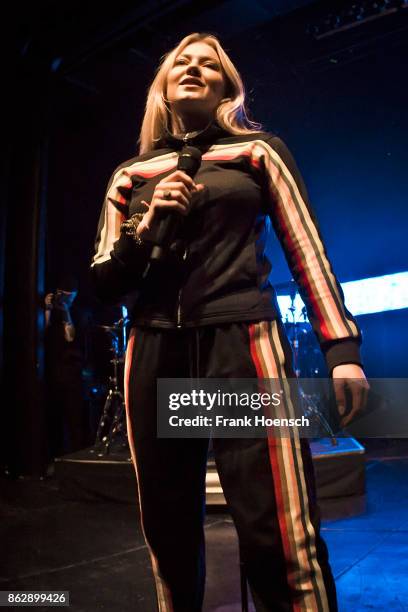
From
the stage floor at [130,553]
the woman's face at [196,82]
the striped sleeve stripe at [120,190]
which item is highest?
the woman's face at [196,82]

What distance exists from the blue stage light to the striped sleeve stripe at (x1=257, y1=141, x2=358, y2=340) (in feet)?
19.5

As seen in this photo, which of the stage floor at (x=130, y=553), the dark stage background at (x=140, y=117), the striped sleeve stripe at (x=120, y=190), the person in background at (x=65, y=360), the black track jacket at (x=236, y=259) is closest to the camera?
the black track jacket at (x=236, y=259)

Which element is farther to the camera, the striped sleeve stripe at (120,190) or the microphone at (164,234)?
the striped sleeve stripe at (120,190)

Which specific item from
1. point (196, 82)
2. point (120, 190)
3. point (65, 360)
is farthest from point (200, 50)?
point (65, 360)

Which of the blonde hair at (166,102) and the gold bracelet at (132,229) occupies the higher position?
the blonde hair at (166,102)

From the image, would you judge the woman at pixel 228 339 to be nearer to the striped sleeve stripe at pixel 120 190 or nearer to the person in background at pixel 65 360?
the striped sleeve stripe at pixel 120 190

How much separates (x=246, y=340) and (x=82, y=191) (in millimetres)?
6070

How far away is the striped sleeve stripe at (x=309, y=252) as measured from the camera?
3.45 ft

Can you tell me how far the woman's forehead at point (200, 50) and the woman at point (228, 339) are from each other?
236 mm

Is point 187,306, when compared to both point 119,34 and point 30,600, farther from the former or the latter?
point 119,34

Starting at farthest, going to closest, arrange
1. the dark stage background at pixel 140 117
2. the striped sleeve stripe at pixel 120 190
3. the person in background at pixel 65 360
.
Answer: the person in background at pixel 65 360
the dark stage background at pixel 140 117
the striped sleeve stripe at pixel 120 190

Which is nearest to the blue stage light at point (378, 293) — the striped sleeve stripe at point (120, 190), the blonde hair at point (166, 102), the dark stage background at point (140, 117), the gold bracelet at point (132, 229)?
the dark stage background at point (140, 117)

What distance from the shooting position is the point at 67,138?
6.68 meters

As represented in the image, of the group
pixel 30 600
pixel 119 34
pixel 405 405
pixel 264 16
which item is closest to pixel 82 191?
pixel 119 34
